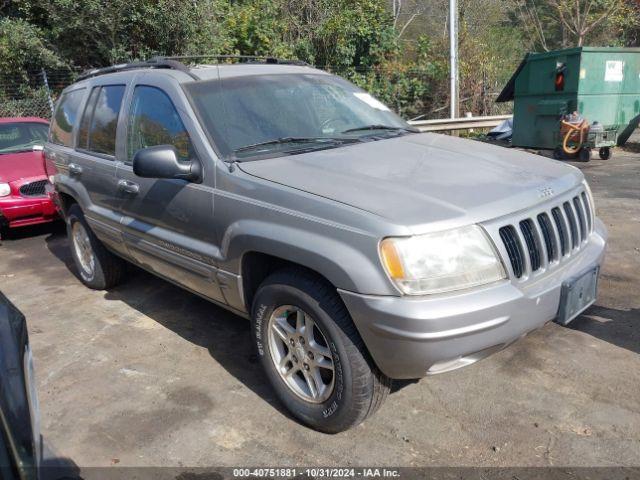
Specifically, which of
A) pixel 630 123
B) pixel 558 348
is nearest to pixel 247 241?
pixel 558 348

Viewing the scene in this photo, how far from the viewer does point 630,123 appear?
11008 millimetres

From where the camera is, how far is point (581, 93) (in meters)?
10.2

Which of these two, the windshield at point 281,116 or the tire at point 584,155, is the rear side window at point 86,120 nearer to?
the windshield at point 281,116

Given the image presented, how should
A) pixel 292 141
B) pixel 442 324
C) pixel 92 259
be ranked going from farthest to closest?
pixel 92 259, pixel 292 141, pixel 442 324

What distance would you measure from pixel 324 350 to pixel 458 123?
11647 mm

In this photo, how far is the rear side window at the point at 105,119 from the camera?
14.0ft

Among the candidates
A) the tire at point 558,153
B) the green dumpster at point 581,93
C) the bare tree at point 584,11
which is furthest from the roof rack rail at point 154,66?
the bare tree at point 584,11

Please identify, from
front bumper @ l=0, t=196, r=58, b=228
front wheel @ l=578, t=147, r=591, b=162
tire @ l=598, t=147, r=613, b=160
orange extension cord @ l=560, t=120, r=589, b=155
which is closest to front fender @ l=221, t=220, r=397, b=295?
front bumper @ l=0, t=196, r=58, b=228

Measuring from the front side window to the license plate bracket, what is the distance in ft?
7.24

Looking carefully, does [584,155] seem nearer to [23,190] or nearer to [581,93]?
[581,93]

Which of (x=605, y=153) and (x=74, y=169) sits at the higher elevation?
(x=74, y=169)

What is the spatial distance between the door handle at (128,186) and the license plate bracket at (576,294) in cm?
273

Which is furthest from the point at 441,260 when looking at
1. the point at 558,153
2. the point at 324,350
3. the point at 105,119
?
the point at 558,153

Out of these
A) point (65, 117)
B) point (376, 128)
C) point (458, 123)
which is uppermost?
point (65, 117)
